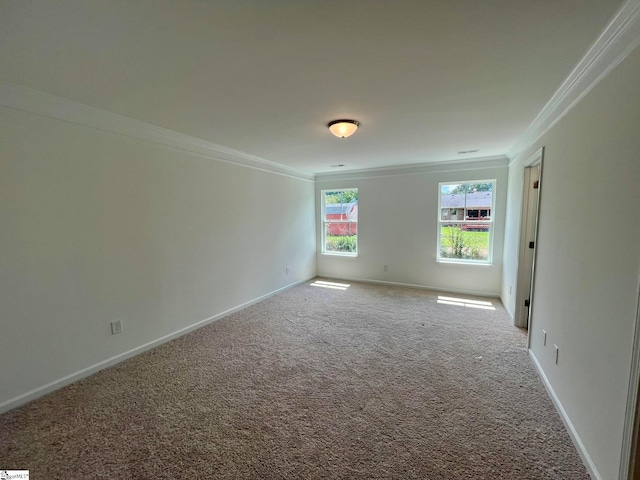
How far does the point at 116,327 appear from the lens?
265cm

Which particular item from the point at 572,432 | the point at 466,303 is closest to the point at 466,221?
the point at 466,303

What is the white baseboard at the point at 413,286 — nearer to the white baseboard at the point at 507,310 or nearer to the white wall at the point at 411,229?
the white wall at the point at 411,229

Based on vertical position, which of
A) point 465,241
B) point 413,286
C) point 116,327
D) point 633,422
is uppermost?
point 465,241

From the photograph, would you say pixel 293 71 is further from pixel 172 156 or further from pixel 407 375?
pixel 407 375

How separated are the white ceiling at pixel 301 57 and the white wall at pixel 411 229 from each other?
2097mm

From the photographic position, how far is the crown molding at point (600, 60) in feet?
4.10

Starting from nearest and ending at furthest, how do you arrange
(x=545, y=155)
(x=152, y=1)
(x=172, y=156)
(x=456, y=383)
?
(x=152, y=1) < (x=456, y=383) < (x=545, y=155) < (x=172, y=156)

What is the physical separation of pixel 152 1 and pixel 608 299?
267 centimetres

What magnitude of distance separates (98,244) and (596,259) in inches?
148

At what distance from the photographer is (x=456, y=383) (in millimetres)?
2312

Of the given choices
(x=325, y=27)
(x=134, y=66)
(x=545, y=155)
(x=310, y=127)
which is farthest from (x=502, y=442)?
(x=134, y=66)

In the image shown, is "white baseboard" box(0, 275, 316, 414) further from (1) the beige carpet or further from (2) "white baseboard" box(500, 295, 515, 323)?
(2) "white baseboard" box(500, 295, 515, 323)

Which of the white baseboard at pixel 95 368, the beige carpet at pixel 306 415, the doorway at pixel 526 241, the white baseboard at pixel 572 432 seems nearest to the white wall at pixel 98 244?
the white baseboard at pixel 95 368

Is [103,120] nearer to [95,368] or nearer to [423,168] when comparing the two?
[95,368]
